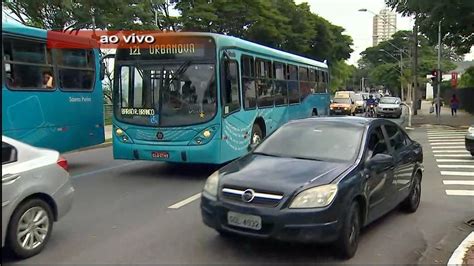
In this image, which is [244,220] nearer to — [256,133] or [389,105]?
[256,133]

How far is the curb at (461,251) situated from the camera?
5.47 meters

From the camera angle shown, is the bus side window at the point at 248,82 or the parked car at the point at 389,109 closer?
the bus side window at the point at 248,82

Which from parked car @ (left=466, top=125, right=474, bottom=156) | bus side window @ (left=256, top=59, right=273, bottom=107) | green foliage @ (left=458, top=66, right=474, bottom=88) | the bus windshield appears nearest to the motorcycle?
green foliage @ (left=458, top=66, right=474, bottom=88)

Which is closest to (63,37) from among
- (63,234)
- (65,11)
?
(63,234)

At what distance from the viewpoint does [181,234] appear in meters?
6.48

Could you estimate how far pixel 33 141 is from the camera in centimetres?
1062

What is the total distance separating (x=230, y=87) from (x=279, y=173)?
5176 mm

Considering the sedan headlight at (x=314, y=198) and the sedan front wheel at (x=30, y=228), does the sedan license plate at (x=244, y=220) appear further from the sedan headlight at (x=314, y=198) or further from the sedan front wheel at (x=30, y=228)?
the sedan front wheel at (x=30, y=228)

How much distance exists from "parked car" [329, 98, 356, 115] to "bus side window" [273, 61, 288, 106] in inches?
859

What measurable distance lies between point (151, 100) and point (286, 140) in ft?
14.2

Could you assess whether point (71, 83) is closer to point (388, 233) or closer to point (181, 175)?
point (181, 175)

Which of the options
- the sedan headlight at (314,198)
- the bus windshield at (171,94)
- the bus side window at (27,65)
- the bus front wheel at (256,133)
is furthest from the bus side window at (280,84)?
the sedan headlight at (314,198)

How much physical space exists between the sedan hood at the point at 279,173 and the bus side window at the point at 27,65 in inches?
229

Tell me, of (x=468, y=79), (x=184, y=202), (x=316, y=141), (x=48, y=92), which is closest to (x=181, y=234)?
(x=184, y=202)
